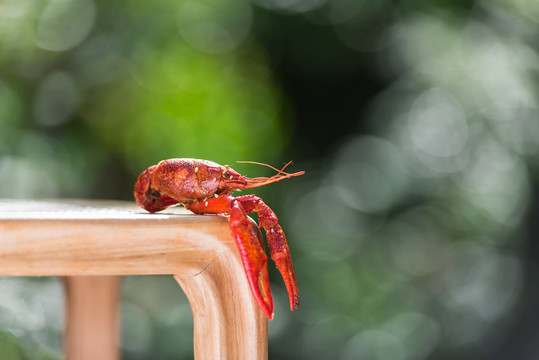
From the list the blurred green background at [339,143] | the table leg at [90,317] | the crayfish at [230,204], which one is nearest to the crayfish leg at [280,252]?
the crayfish at [230,204]

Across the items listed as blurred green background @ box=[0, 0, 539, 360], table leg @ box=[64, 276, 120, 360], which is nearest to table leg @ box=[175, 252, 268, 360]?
table leg @ box=[64, 276, 120, 360]

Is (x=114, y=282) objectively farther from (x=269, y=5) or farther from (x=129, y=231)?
(x=269, y=5)

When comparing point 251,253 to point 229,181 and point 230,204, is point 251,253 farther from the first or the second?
point 229,181

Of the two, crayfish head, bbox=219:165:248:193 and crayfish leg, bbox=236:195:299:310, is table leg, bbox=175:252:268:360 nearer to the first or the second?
crayfish leg, bbox=236:195:299:310

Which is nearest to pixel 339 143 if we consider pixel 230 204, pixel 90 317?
pixel 90 317

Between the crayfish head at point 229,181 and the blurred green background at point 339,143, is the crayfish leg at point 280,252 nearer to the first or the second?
the crayfish head at point 229,181

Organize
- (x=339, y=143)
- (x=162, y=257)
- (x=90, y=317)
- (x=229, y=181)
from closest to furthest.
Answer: (x=162, y=257)
(x=229, y=181)
(x=90, y=317)
(x=339, y=143)

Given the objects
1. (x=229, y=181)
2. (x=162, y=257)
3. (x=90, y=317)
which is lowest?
(x=90, y=317)

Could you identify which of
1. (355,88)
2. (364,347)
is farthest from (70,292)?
(355,88)
